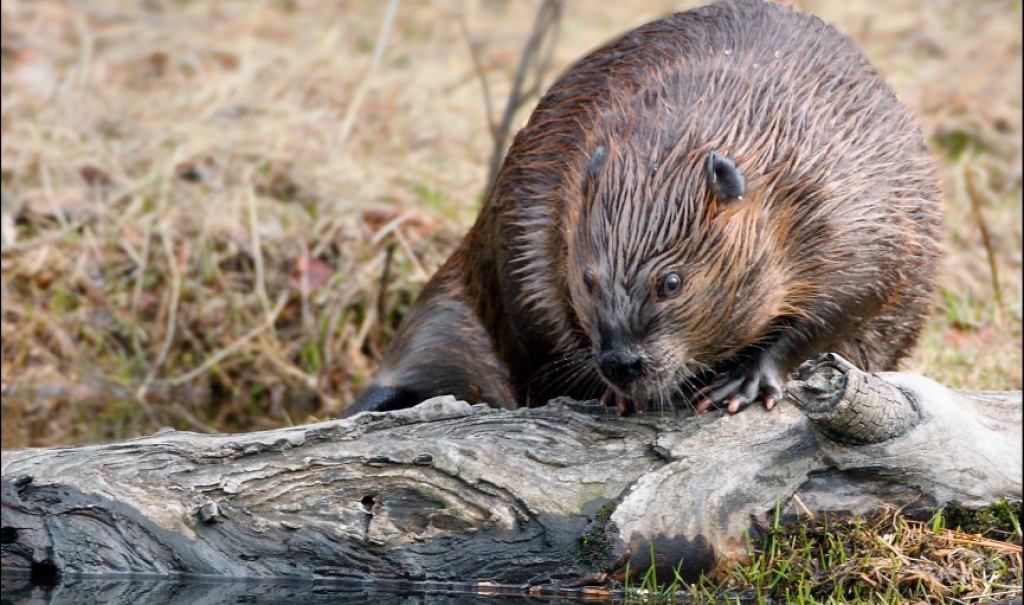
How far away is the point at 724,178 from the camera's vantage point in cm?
A: 400

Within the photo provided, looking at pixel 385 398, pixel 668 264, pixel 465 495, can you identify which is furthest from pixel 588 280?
pixel 385 398

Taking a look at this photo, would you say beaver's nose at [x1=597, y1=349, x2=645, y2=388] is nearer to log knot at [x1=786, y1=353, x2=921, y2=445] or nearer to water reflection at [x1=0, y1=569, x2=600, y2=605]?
log knot at [x1=786, y1=353, x2=921, y2=445]

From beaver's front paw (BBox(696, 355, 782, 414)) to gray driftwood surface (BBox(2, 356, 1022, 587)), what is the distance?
110 millimetres

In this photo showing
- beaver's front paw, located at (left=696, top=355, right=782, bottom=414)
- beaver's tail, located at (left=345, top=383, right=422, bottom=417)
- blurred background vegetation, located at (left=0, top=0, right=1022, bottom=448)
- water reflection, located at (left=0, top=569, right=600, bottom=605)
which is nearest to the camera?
water reflection, located at (left=0, top=569, right=600, bottom=605)

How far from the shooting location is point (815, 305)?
4.29 meters

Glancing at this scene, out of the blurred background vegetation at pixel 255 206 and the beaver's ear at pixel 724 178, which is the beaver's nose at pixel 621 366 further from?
the blurred background vegetation at pixel 255 206

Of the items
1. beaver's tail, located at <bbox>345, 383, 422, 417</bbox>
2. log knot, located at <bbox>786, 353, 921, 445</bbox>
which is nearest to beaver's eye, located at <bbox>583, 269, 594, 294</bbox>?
log knot, located at <bbox>786, 353, 921, 445</bbox>

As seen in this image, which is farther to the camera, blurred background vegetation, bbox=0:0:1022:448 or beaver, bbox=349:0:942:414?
blurred background vegetation, bbox=0:0:1022:448

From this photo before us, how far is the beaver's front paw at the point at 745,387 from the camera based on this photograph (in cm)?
417

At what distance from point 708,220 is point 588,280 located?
1.19 feet

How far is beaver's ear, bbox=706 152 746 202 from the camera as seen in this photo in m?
3.98

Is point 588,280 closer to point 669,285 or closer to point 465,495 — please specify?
point 669,285

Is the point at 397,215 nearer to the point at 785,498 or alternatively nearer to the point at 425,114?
the point at 425,114

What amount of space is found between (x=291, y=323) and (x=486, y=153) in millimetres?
2069
